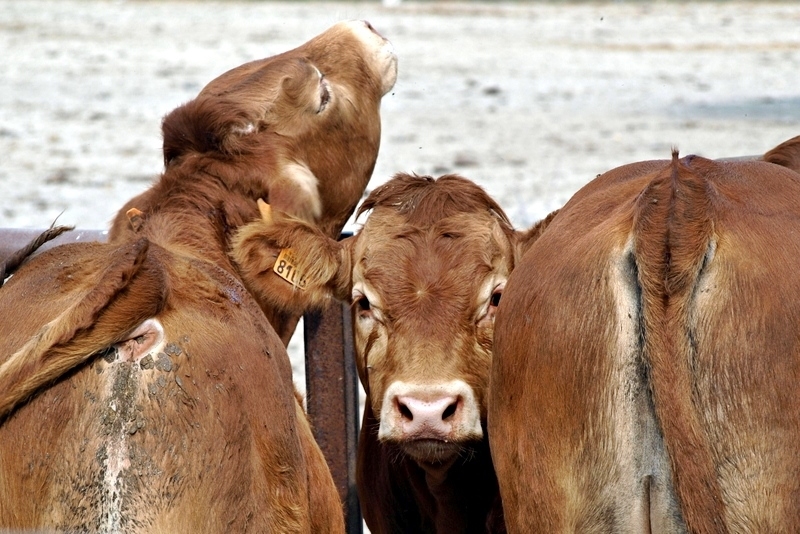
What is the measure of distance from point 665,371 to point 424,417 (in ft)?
4.05

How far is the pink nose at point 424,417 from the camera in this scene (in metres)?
3.85

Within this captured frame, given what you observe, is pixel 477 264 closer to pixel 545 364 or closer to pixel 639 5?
pixel 545 364

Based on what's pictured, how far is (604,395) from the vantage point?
9.56 feet

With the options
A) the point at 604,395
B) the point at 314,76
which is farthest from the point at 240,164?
the point at 604,395

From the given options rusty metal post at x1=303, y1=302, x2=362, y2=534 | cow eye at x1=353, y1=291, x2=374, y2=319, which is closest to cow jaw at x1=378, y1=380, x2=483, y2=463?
cow eye at x1=353, y1=291, x2=374, y2=319

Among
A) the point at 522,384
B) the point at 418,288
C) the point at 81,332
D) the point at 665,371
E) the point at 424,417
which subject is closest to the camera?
the point at 665,371

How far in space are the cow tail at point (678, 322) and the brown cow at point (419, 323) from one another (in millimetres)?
1203

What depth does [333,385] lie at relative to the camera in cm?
512

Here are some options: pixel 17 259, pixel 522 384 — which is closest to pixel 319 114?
pixel 17 259

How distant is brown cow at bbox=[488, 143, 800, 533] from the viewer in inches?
108

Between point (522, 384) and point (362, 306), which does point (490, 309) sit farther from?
point (522, 384)

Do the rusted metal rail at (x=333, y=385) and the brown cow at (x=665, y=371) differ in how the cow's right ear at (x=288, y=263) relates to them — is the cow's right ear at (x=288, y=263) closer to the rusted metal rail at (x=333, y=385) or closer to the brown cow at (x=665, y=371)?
the rusted metal rail at (x=333, y=385)

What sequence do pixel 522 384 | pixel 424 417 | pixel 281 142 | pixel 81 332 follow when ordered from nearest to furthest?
pixel 81 332
pixel 522 384
pixel 424 417
pixel 281 142

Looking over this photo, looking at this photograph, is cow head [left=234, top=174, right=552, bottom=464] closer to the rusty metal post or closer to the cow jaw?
the cow jaw
